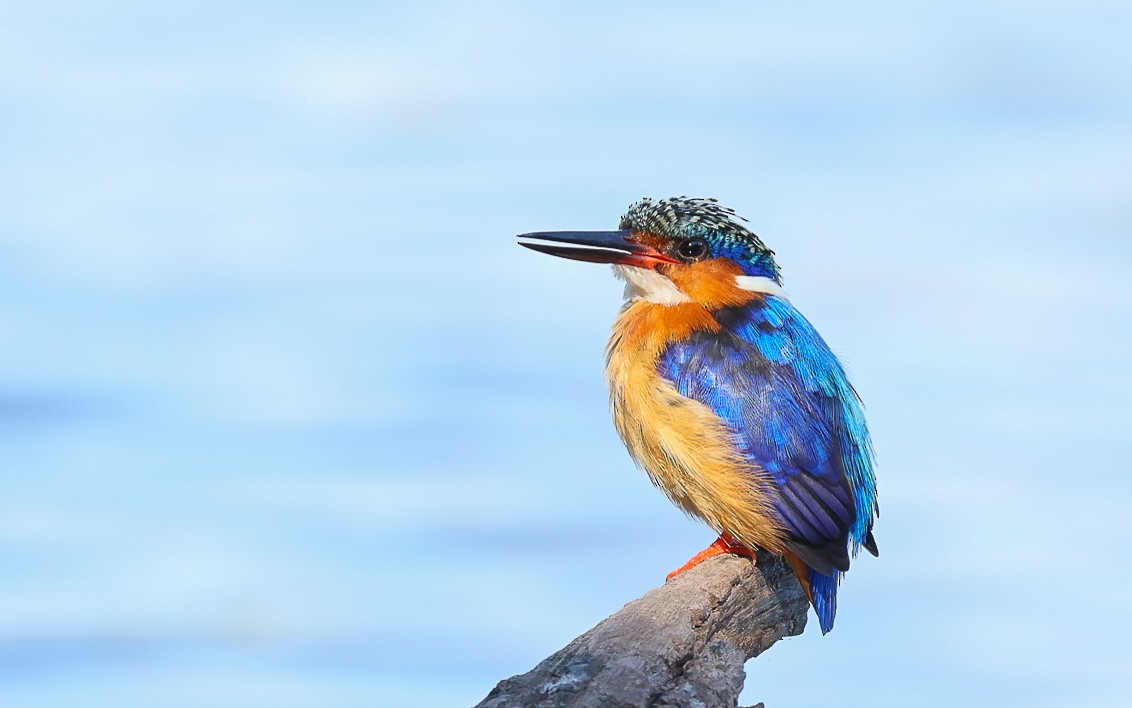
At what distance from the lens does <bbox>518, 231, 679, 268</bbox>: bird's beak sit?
531cm

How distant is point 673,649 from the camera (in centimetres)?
378

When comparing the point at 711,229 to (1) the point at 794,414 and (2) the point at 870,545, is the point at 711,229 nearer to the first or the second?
(1) the point at 794,414

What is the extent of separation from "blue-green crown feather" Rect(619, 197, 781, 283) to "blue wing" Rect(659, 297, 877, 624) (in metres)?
0.22

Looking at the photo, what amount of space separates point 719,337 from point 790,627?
3.22ft

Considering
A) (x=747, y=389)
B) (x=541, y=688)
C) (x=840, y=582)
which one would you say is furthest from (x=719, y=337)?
(x=541, y=688)

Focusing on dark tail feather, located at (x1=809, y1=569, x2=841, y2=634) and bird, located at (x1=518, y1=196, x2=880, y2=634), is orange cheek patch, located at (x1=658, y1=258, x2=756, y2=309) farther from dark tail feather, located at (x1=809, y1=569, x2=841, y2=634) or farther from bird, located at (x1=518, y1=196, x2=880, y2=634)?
dark tail feather, located at (x1=809, y1=569, x2=841, y2=634)

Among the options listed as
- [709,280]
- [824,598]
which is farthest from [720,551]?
[709,280]

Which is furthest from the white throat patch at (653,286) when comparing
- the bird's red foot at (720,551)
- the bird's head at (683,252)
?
the bird's red foot at (720,551)

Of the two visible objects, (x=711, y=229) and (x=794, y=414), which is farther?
(x=711, y=229)

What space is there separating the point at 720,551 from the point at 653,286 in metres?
0.99

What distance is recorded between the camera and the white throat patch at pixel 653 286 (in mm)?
5258

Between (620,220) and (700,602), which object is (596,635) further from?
(620,220)

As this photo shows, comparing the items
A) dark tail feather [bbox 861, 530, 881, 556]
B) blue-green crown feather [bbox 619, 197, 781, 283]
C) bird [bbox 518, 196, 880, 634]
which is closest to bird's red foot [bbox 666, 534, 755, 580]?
bird [bbox 518, 196, 880, 634]

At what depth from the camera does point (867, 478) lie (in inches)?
196
